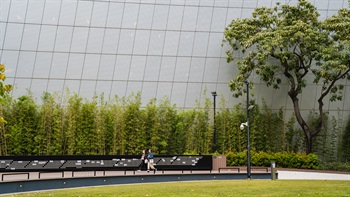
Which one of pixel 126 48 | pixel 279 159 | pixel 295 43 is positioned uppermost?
pixel 295 43

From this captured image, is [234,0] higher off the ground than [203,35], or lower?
higher

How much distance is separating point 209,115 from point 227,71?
400 cm

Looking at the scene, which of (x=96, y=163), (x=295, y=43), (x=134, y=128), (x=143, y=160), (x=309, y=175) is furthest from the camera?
(x=295, y=43)

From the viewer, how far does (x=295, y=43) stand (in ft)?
111

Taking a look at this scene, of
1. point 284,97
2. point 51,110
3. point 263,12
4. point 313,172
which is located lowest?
point 313,172

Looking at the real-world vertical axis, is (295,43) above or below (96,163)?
above

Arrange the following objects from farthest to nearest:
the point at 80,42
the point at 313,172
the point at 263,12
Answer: the point at 80,42, the point at 263,12, the point at 313,172

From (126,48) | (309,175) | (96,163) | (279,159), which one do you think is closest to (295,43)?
(279,159)

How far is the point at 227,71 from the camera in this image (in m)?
37.5

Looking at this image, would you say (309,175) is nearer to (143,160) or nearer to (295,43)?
(295,43)

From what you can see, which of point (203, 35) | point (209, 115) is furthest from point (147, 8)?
point (209, 115)

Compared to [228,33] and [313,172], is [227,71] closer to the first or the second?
[228,33]

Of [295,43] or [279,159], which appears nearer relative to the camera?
[279,159]

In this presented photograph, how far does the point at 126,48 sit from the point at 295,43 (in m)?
12.3
